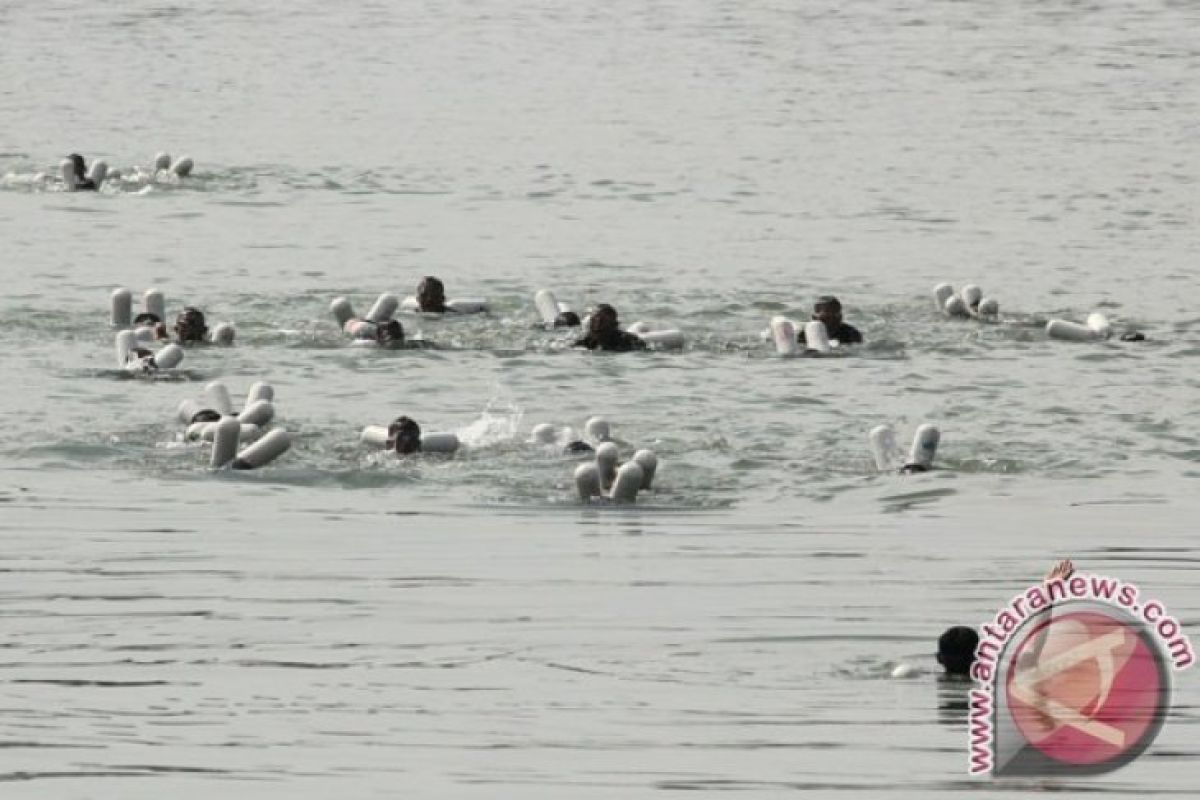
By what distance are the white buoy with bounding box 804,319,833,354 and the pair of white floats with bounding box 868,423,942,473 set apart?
25.6 ft

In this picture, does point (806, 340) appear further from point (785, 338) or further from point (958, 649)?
point (958, 649)

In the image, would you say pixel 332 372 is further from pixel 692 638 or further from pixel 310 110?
pixel 310 110

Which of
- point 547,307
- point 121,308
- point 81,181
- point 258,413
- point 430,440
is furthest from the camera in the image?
point 81,181

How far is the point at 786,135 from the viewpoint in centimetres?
7056

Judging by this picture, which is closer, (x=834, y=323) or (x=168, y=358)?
(x=168, y=358)

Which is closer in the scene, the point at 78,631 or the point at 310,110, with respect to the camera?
the point at 78,631

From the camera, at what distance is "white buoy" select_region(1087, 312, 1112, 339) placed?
42.0 meters

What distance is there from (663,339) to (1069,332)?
5685 mm

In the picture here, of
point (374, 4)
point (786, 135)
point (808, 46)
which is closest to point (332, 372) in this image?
point (786, 135)

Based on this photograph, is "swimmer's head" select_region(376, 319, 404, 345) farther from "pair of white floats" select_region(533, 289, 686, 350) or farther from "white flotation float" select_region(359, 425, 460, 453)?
"white flotation float" select_region(359, 425, 460, 453)

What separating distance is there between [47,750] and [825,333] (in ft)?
71.8

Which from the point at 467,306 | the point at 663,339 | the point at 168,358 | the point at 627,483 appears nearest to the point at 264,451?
the point at 627,483

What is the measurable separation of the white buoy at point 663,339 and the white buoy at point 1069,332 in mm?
Answer: 5211

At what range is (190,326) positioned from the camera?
3972 cm
